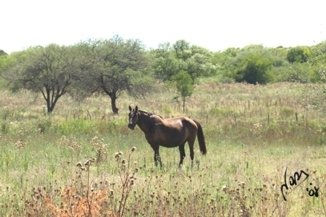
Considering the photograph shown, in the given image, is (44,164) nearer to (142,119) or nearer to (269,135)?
(142,119)

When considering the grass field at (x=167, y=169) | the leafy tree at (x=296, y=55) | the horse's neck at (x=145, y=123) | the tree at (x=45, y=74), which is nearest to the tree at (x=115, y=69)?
the tree at (x=45, y=74)

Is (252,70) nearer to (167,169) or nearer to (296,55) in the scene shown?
(296,55)

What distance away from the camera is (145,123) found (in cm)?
1410

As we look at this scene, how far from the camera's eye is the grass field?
7066mm

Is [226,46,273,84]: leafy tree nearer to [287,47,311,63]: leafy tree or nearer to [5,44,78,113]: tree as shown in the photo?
[287,47,311,63]: leafy tree

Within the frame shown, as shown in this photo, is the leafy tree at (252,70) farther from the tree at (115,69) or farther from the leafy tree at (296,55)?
the tree at (115,69)

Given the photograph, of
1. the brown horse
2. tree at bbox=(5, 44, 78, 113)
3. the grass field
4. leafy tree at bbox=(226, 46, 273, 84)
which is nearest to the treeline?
tree at bbox=(5, 44, 78, 113)

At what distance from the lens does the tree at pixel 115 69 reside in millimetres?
37031

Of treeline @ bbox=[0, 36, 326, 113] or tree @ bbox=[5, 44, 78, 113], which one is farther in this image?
tree @ bbox=[5, 44, 78, 113]

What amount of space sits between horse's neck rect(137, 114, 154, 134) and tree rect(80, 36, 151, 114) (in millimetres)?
20379

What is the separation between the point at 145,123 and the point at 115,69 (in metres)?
23.7

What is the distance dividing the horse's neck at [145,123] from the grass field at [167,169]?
2.92 feet

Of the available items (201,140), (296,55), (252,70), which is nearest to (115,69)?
(201,140)

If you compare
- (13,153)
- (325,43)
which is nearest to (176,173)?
Answer: (13,153)
